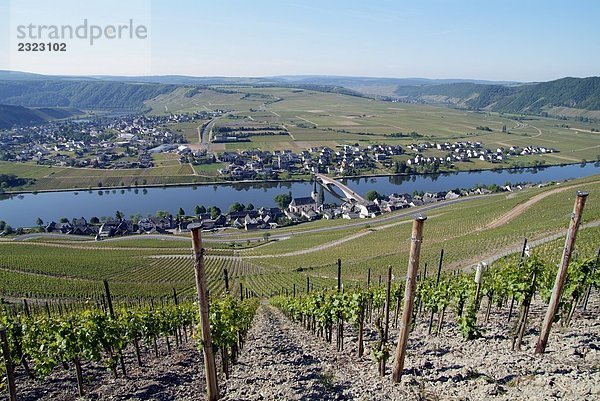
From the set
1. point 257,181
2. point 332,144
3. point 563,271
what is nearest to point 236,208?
point 257,181

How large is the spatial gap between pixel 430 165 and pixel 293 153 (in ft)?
147

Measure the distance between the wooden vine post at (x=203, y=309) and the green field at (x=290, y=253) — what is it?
21514 mm

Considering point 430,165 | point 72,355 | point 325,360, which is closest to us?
point 72,355

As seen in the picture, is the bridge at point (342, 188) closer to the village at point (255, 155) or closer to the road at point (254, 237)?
the village at point (255, 155)

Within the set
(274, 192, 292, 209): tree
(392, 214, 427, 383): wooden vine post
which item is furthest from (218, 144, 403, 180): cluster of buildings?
(392, 214, 427, 383): wooden vine post

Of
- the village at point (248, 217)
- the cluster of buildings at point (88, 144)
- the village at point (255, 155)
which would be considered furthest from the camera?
the cluster of buildings at point (88, 144)

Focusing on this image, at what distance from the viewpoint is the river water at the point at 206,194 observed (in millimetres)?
83375

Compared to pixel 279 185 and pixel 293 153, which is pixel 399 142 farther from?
pixel 279 185

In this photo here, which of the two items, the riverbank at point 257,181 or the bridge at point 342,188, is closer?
the bridge at point 342,188

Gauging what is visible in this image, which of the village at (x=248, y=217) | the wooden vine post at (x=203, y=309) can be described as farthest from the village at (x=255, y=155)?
the wooden vine post at (x=203, y=309)

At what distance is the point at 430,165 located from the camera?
11631cm

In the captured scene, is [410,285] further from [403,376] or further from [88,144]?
[88,144]

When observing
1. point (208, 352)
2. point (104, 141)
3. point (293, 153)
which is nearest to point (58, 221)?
point (293, 153)

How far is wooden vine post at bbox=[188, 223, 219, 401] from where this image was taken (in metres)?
5.54
